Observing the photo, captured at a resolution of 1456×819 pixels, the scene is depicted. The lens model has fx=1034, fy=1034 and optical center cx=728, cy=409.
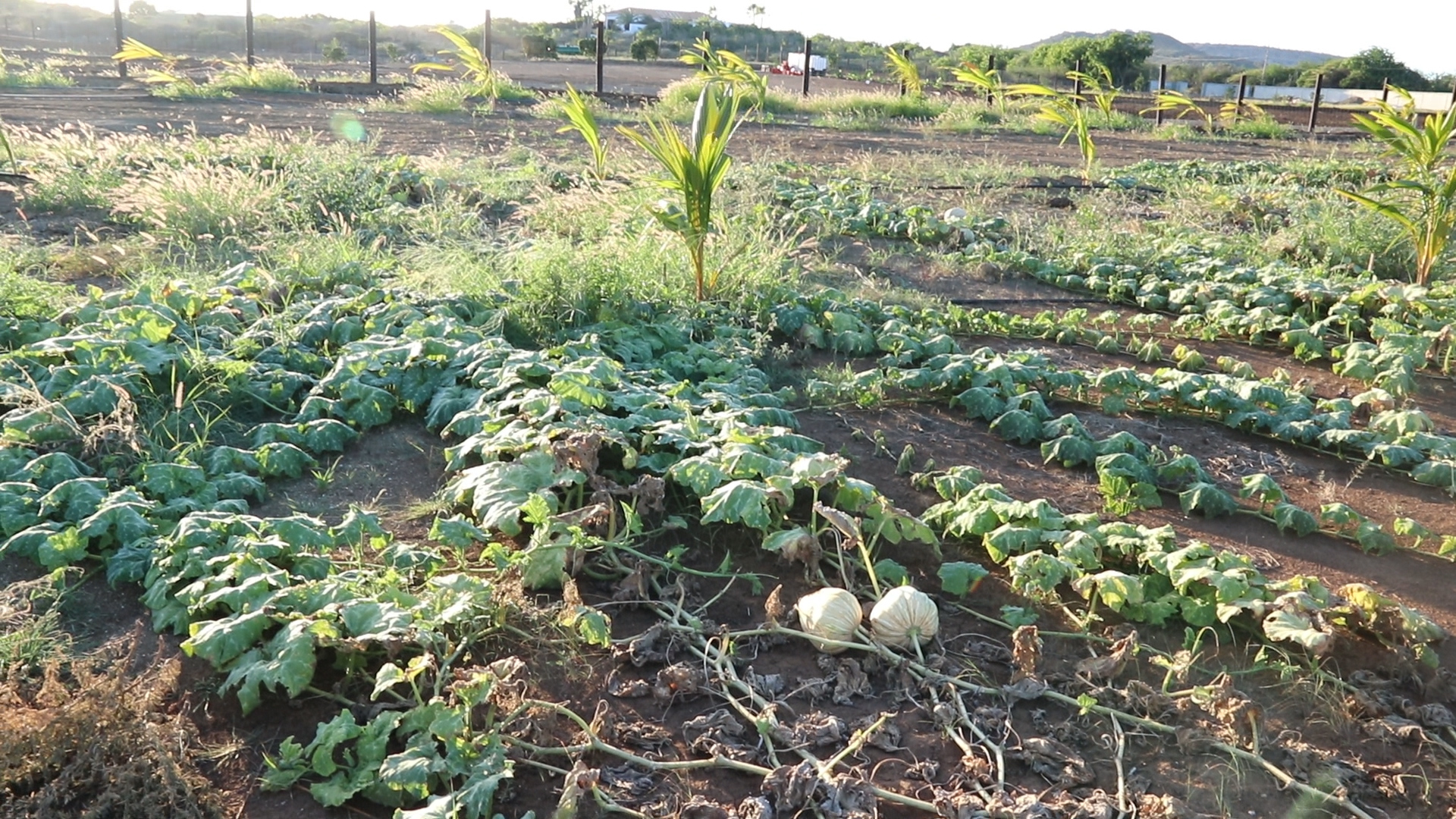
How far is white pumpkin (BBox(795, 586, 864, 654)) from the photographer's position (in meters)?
2.81

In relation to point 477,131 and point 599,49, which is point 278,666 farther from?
point 599,49

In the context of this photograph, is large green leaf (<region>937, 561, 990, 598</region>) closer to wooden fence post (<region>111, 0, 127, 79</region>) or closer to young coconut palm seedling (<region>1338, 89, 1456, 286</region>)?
young coconut palm seedling (<region>1338, 89, 1456, 286</region>)

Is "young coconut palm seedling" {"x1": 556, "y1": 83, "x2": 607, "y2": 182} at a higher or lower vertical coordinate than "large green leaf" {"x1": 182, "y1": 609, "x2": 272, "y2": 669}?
higher

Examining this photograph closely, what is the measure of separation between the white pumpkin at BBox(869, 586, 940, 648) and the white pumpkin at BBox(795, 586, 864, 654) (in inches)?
2.5

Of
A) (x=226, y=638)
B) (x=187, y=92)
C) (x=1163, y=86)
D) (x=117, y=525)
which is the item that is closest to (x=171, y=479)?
(x=117, y=525)

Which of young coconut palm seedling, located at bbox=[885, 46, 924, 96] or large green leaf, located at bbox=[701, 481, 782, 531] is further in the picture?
young coconut palm seedling, located at bbox=[885, 46, 924, 96]

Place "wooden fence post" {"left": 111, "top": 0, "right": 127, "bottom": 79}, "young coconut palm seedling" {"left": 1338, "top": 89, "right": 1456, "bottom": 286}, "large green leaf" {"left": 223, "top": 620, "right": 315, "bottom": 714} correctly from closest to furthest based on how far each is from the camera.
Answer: "large green leaf" {"left": 223, "top": 620, "right": 315, "bottom": 714} < "young coconut palm seedling" {"left": 1338, "top": 89, "right": 1456, "bottom": 286} < "wooden fence post" {"left": 111, "top": 0, "right": 127, "bottom": 79}

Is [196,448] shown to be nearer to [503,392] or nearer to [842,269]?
[503,392]

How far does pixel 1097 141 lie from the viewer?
55.5 ft

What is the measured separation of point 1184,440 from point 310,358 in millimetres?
3683

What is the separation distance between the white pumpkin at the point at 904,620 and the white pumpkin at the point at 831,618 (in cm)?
6

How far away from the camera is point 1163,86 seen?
87.2 feet

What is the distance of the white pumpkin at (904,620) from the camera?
9.21 ft

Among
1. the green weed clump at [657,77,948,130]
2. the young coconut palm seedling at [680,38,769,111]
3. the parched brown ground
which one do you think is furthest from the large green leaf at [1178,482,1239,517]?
the green weed clump at [657,77,948,130]
